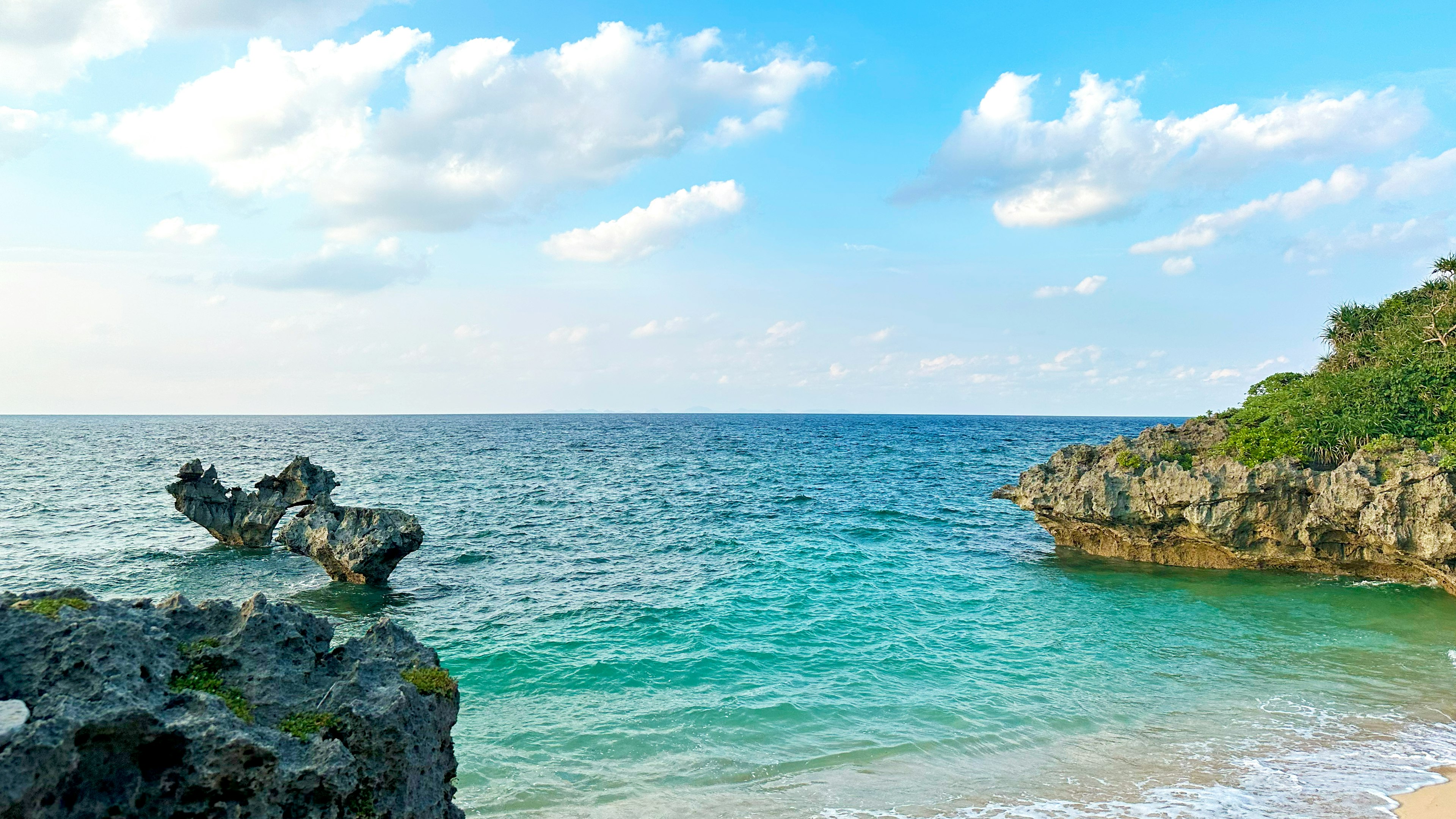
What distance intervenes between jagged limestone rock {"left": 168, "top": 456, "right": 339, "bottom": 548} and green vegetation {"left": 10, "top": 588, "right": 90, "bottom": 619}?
94.2ft

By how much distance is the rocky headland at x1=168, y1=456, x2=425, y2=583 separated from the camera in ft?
84.5

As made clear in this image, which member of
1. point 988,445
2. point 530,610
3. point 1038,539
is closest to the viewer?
point 530,610

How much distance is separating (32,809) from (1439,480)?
29.2 metres

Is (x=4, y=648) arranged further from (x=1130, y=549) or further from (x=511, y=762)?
(x=1130, y=549)

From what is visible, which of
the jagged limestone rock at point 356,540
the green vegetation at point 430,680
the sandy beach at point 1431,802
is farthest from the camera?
the jagged limestone rock at point 356,540

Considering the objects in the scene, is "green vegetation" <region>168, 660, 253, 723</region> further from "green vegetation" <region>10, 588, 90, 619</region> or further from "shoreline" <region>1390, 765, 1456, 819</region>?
"shoreline" <region>1390, 765, 1456, 819</region>

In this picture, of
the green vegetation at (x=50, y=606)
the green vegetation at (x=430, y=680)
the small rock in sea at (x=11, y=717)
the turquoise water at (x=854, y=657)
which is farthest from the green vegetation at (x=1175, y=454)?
the small rock in sea at (x=11, y=717)

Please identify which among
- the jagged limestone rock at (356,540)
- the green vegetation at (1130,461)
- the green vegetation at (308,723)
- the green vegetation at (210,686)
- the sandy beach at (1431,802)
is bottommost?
the sandy beach at (1431,802)

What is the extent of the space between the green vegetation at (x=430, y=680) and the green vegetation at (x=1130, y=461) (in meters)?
27.2

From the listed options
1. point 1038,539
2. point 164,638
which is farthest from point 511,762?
point 1038,539

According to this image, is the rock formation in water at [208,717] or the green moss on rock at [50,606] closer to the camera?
the rock formation in water at [208,717]

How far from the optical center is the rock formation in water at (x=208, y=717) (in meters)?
5.69

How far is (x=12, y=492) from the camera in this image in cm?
4934

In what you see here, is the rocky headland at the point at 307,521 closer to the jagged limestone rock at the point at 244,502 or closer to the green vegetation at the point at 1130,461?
the jagged limestone rock at the point at 244,502
